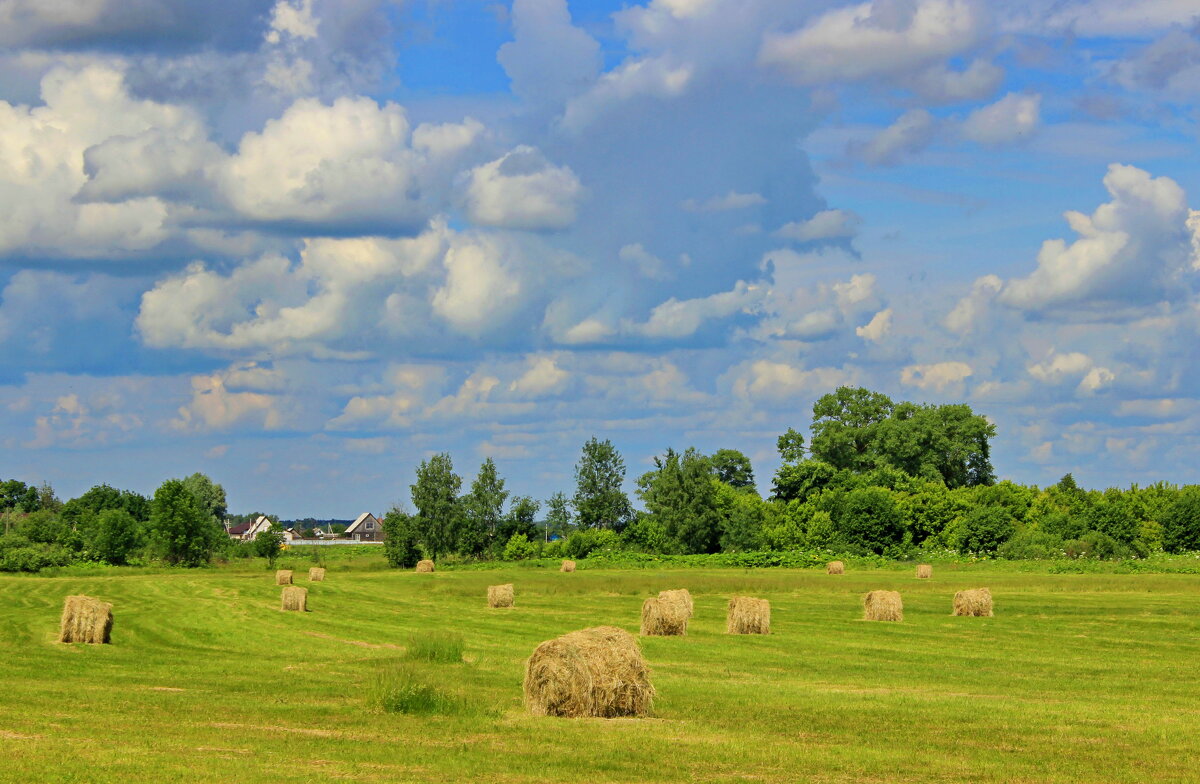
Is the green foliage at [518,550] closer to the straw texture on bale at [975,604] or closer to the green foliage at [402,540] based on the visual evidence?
the green foliage at [402,540]

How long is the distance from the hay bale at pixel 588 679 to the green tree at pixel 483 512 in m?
103

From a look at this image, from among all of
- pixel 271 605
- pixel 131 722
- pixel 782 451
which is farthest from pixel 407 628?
pixel 782 451

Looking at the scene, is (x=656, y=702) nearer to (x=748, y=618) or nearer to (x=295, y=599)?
(x=748, y=618)

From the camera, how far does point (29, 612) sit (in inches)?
2088

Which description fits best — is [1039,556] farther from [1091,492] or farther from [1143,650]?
[1143,650]

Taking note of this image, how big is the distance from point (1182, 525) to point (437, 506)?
65.6 metres

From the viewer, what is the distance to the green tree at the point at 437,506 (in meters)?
122

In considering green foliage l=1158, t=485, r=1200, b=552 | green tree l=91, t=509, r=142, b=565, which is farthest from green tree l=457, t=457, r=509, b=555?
green foliage l=1158, t=485, r=1200, b=552

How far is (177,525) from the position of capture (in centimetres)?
10894

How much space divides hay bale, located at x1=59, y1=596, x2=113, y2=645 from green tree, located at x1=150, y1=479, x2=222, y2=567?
73.0m

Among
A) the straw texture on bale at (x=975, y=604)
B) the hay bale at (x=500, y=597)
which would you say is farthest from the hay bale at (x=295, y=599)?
the straw texture on bale at (x=975, y=604)

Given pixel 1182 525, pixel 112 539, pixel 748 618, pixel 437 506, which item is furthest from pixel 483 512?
pixel 748 618

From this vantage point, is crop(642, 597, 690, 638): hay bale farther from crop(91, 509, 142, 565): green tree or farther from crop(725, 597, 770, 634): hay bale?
crop(91, 509, 142, 565): green tree

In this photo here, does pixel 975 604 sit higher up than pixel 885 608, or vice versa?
pixel 975 604
